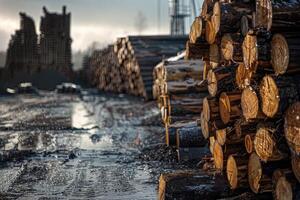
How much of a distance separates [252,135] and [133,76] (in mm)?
17700

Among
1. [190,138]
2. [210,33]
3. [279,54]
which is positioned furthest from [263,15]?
[190,138]

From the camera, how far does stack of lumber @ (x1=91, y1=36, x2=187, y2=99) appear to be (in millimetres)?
20438

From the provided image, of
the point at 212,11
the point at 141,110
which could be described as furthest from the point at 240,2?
the point at 141,110

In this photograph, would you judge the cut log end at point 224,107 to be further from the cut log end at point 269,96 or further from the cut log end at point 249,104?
the cut log end at point 269,96

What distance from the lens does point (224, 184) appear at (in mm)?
5207

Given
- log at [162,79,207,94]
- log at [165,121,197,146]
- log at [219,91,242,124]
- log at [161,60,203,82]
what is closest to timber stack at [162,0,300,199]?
log at [219,91,242,124]

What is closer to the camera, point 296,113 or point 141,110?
point 296,113

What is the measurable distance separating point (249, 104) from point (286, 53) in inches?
27.0

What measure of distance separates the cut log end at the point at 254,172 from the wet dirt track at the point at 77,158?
1636 mm

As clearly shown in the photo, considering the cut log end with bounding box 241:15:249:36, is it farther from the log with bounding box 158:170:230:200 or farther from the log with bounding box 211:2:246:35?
the log with bounding box 158:170:230:200

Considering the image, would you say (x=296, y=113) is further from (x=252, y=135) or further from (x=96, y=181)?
(x=96, y=181)

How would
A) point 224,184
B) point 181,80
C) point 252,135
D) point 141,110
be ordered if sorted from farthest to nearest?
point 141,110 → point 181,80 → point 224,184 → point 252,135

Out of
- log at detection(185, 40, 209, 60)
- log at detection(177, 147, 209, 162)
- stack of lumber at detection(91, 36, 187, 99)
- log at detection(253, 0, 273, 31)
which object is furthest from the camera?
stack of lumber at detection(91, 36, 187, 99)

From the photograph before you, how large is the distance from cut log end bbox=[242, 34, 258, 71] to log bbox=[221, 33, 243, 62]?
0.29 metres
